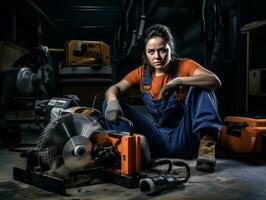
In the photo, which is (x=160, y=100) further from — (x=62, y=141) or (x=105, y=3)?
(x=105, y=3)

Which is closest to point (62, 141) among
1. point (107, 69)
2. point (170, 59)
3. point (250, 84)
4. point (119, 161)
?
point (119, 161)

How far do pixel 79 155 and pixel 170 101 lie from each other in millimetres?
911

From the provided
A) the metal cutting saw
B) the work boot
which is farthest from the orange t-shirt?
the metal cutting saw

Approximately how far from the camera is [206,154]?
7.93ft

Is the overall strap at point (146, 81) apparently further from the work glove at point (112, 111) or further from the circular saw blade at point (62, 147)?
the circular saw blade at point (62, 147)

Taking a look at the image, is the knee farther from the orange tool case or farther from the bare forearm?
the orange tool case

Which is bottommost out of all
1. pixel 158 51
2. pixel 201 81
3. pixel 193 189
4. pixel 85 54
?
pixel 193 189

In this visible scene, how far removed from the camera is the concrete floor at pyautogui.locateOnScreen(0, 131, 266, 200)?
5.85 feet

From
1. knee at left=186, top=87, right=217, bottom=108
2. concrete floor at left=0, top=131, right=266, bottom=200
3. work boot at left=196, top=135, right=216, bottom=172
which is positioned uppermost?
knee at left=186, top=87, right=217, bottom=108

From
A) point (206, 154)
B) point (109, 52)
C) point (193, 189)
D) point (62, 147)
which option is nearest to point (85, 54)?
point (109, 52)

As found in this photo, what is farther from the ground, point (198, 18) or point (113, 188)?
point (198, 18)

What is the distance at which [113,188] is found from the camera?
1.93m

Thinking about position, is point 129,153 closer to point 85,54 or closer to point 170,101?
point 170,101

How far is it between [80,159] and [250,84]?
2.29 m
